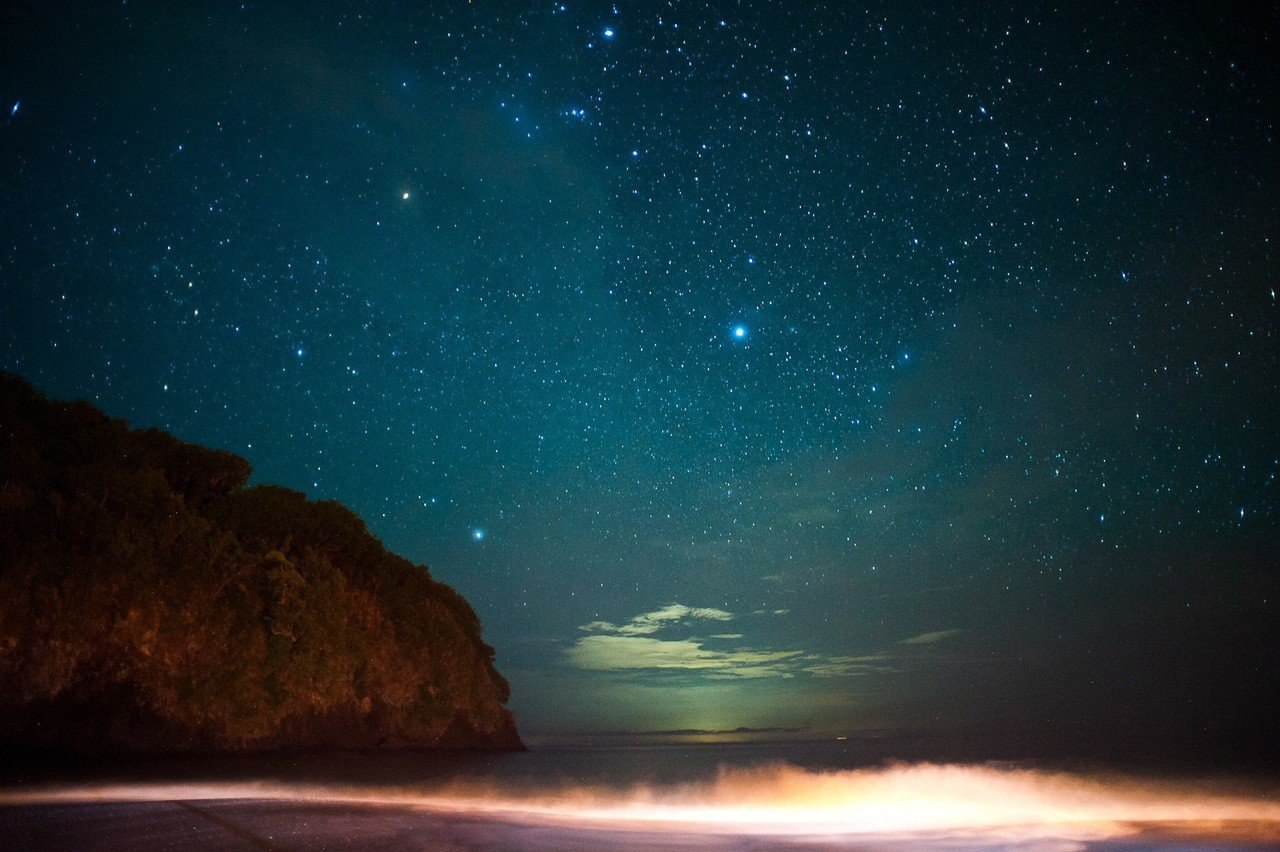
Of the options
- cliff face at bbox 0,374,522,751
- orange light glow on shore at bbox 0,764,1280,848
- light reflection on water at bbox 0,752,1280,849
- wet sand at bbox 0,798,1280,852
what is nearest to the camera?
wet sand at bbox 0,798,1280,852

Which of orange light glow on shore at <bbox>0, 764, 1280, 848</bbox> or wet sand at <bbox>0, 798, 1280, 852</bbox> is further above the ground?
wet sand at <bbox>0, 798, 1280, 852</bbox>

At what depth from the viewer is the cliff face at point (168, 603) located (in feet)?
79.3

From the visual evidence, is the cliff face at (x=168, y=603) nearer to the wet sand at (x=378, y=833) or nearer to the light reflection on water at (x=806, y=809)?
the light reflection on water at (x=806, y=809)

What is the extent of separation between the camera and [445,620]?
4866 cm

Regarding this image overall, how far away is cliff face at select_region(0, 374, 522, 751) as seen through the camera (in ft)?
79.3

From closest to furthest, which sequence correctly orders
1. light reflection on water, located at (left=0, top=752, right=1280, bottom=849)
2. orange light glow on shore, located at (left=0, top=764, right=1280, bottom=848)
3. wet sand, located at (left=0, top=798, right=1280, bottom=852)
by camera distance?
wet sand, located at (left=0, top=798, right=1280, bottom=852)
light reflection on water, located at (left=0, top=752, right=1280, bottom=849)
orange light glow on shore, located at (left=0, top=764, right=1280, bottom=848)

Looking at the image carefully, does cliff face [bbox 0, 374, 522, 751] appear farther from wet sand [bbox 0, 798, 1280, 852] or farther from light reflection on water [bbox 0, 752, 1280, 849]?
wet sand [bbox 0, 798, 1280, 852]

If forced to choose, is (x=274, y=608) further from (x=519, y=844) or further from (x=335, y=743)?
(x=519, y=844)

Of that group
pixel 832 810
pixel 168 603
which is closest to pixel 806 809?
pixel 832 810

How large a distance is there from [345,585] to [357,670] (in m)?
5.24

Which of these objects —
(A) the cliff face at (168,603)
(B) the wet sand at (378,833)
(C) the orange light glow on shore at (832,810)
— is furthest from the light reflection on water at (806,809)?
(A) the cliff face at (168,603)

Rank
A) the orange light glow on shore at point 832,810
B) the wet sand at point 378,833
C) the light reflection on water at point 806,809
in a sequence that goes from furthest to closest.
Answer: the orange light glow on shore at point 832,810, the light reflection on water at point 806,809, the wet sand at point 378,833

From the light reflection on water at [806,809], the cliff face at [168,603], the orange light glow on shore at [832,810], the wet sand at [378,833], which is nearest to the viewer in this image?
the wet sand at [378,833]

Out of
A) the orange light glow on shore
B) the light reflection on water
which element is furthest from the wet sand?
the orange light glow on shore
